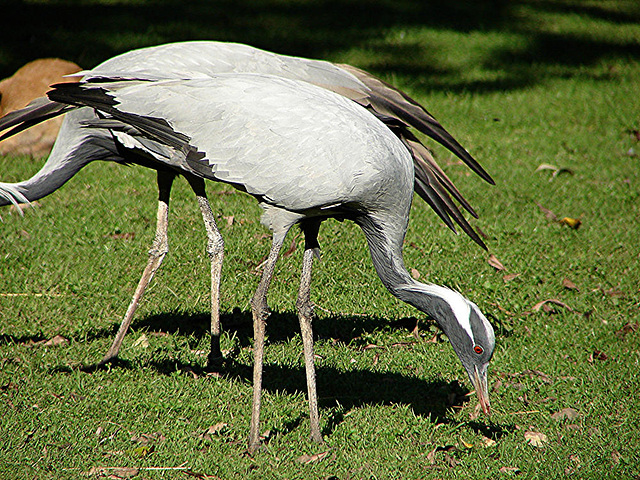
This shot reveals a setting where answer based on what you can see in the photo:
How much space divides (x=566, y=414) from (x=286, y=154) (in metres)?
2.40

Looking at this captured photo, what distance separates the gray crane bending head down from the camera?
3.78m

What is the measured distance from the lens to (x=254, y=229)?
639cm

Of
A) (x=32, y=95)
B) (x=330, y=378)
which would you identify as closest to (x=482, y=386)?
Answer: (x=330, y=378)

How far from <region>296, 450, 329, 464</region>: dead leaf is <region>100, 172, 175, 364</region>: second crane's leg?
151 centimetres

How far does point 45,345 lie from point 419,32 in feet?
26.9

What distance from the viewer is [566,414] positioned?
4.48 m

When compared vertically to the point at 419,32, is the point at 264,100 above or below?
above

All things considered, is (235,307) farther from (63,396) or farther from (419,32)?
(419,32)

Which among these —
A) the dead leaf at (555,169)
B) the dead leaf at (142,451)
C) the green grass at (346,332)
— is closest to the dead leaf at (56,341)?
the green grass at (346,332)

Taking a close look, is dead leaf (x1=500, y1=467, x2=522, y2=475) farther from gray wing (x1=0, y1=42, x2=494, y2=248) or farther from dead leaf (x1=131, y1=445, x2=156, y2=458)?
dead leaf (x1=131, y1=445, x2=156, y2=458)

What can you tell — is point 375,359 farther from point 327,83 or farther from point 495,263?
point 327,83

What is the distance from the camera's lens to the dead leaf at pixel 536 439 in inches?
165

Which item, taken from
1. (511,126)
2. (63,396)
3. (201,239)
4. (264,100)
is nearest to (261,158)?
(264,100)

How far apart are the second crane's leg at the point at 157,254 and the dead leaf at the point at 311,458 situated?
4.94 feet
